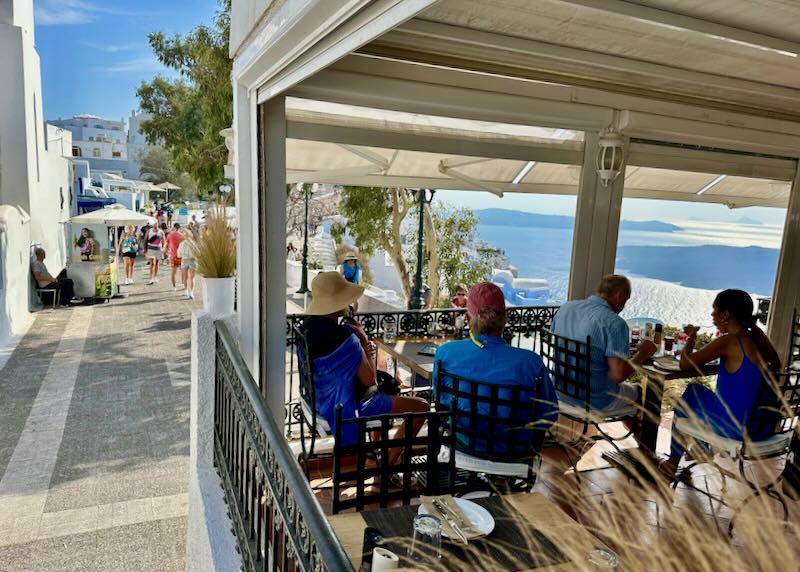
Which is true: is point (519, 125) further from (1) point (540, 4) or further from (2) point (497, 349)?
(2) point (497, 349)

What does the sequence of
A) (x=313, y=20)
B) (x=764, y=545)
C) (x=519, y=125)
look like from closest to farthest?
(x=764, y=545)
(x=313, y=20)
(x=519, y=125)

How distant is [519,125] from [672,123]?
1.28 meters

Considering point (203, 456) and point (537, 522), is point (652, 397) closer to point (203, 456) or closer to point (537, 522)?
point (537, 522)

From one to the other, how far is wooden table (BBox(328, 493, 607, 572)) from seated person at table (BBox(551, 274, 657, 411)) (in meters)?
1.50

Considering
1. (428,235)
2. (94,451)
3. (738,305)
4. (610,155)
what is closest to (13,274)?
(94,451)

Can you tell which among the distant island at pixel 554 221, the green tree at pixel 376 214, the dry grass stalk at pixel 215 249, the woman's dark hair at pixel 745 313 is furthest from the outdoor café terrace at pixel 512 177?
the green tree at pixel 376 214

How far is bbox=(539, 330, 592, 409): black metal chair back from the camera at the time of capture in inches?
126

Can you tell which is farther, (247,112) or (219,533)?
(247,112)

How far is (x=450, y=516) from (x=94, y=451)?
193 inches

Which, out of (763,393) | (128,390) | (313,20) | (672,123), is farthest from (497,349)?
(128,390)

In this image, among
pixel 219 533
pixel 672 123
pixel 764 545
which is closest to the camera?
pixel 764 545

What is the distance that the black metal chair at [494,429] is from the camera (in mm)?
2461

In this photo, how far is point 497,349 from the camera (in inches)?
102

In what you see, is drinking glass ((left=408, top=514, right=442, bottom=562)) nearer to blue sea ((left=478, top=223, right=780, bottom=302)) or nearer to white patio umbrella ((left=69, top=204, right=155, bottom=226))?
blue sea ((left=478, top=223, right=780, bottom=302))
